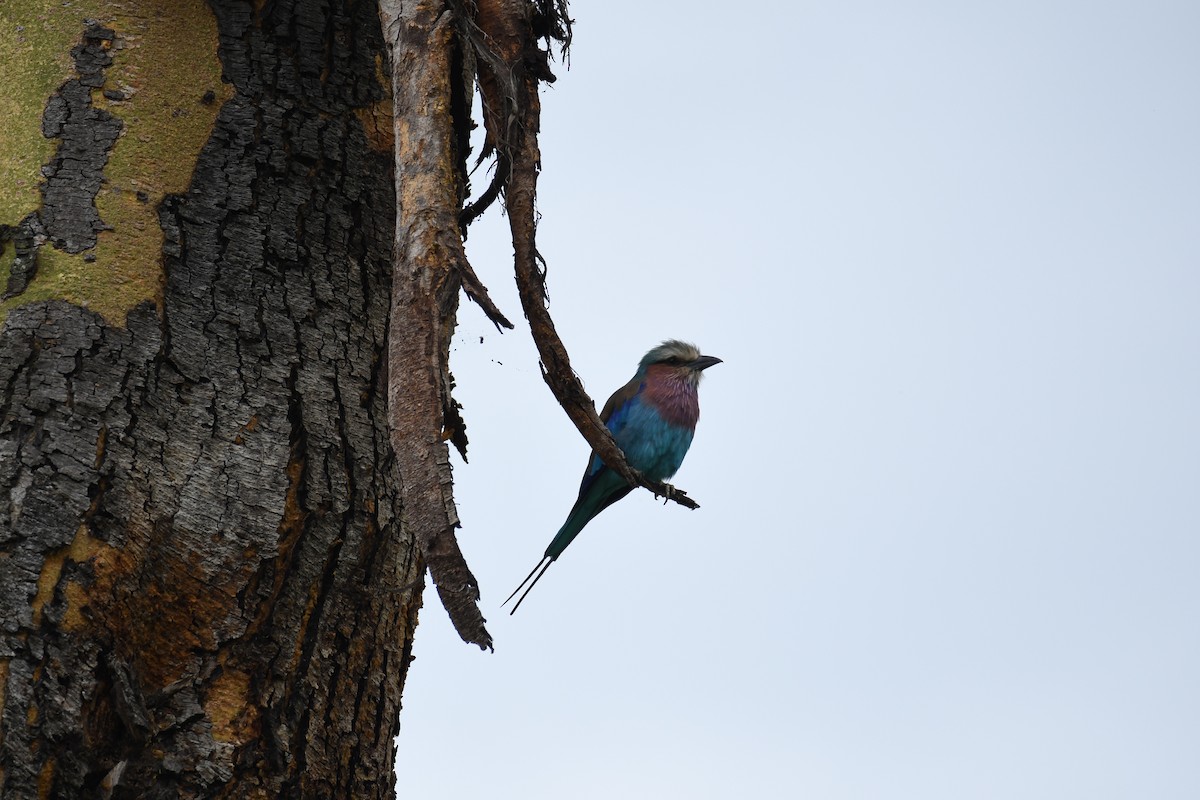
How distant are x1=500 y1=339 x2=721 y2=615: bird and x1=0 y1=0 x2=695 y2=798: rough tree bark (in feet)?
11.8

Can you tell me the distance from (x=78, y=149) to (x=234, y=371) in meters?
0.51

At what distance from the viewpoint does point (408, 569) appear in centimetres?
246

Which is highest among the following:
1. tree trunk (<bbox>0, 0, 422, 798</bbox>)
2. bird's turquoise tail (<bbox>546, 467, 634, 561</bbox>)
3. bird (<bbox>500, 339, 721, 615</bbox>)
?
bird (<bbox>500, 339, 721, 615</bbox>)

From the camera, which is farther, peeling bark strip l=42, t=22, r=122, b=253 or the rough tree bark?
peeling bark strip l=42, t=22, r=122, b=253

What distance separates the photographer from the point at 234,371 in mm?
2350

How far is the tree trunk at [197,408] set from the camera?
2.08 m

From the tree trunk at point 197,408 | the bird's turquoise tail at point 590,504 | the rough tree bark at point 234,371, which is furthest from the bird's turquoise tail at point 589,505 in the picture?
the tree trunk at point 197,408

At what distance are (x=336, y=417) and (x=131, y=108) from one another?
2.29 feet

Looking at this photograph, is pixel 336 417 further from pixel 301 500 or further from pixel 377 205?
pixel 377 205

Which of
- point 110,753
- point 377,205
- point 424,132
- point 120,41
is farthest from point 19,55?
point 110,753

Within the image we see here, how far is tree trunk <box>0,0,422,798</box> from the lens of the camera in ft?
6.82

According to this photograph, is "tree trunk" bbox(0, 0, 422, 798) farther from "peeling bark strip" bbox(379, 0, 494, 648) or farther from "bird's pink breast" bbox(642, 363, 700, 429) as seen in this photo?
"bird's pink breast" bbox(642, 363, 700, 429)

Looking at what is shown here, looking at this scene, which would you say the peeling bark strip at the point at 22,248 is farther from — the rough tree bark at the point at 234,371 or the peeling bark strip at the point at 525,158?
the peeling bark strip at the point at 525,158

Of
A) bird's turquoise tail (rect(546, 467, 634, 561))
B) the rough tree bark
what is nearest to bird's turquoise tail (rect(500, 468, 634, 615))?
bird's turquoise tail (rect(546, 467, 634, 561))
